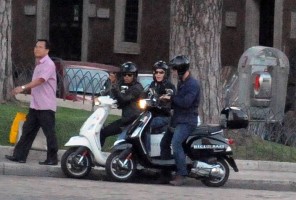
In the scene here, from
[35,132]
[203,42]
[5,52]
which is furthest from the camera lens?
[5,52]

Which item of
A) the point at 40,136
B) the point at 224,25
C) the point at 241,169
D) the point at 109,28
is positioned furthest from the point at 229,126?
the point at 109,28

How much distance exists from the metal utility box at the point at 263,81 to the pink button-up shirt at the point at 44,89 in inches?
241

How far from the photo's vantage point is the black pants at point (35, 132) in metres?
16.0

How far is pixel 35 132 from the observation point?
53.3 ft

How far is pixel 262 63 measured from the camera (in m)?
23.3

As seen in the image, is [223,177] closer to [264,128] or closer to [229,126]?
[229,126]

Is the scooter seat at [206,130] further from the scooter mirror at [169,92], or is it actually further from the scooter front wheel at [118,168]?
the scooter front wheel at [118,168]

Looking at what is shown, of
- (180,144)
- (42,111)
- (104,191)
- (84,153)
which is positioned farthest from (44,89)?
(104,191)

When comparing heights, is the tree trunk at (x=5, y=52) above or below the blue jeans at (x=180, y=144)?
above

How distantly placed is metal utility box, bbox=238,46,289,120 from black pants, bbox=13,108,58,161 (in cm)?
614

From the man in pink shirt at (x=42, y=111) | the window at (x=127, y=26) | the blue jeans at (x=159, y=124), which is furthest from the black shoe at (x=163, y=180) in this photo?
the window at (x=127, y=26)

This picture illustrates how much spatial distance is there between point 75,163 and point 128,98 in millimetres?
1324

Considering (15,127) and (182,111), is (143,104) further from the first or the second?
(15,127)

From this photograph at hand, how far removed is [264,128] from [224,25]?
12.6 metres
